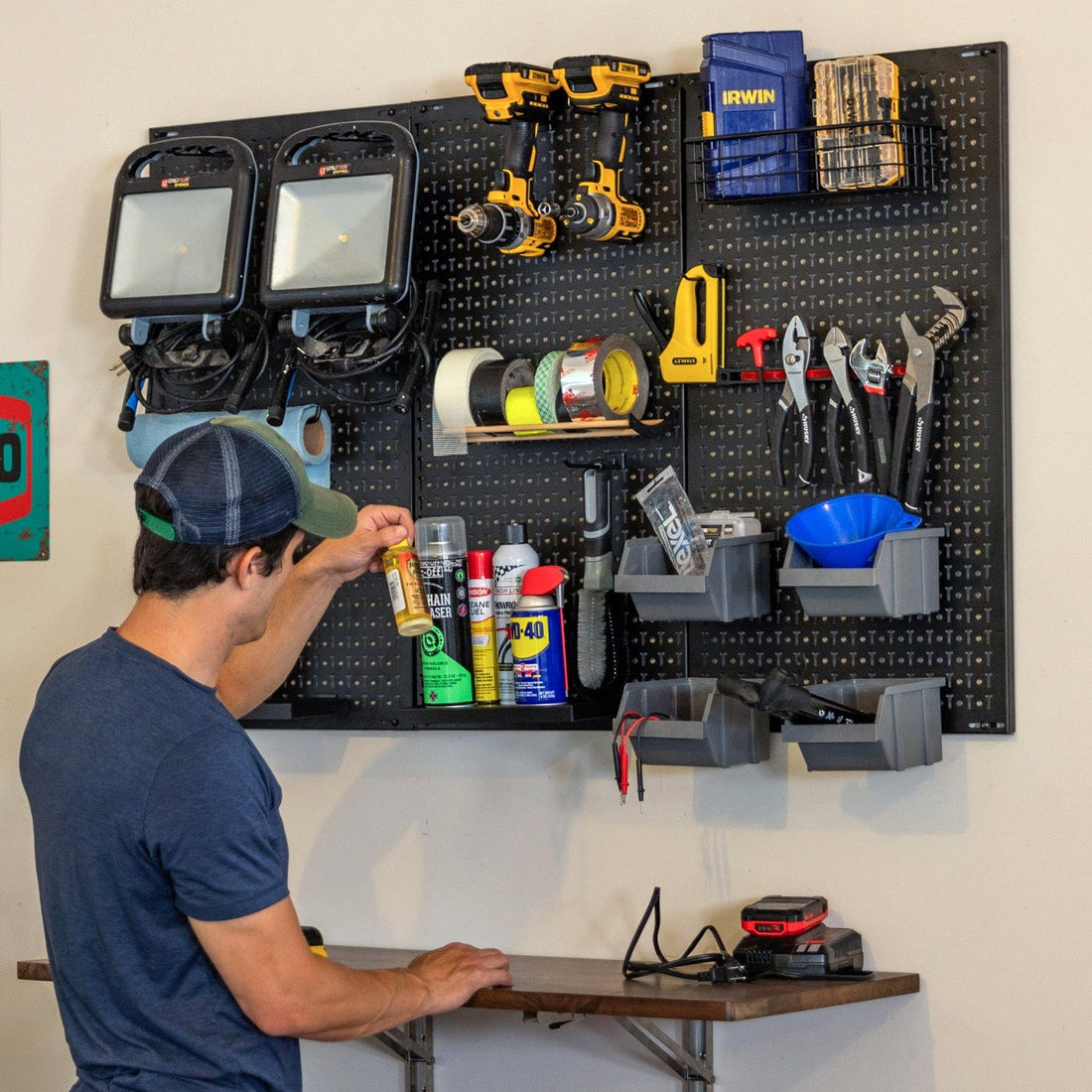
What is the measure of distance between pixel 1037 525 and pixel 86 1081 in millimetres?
1562

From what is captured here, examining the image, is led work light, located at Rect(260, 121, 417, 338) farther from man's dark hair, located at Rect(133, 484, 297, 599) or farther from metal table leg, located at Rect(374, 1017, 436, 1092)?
metal table leg, located at Rect(374, 1017, 436, 1092)

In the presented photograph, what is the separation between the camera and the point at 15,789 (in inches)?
117

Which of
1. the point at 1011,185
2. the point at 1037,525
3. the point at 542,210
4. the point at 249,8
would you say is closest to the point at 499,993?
the point at 1037,525

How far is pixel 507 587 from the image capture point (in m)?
2.53

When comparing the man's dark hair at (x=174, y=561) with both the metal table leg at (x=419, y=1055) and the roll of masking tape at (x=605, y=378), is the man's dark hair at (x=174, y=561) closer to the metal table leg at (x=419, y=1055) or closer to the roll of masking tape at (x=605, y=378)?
the roll of masking tape at (x=605, y=378)

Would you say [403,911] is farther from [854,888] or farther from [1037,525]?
[1037,525]

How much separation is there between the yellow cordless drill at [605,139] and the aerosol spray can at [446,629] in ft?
1.93

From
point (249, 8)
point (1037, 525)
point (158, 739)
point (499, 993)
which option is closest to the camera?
point (158, 739)

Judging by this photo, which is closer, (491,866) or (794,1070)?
(794,1070)

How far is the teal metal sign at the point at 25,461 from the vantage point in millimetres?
2971

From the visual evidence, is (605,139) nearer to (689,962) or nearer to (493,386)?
(493,386)

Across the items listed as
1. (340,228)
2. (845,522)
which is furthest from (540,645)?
(340,228)

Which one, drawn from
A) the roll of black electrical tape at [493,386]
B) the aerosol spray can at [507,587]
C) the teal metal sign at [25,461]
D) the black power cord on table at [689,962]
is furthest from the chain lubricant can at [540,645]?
the teal metal sign at [25,461]

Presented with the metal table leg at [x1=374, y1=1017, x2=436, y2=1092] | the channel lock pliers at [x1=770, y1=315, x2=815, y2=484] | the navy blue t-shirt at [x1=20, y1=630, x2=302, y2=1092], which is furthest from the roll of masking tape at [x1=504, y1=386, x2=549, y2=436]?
the metal table leg at [x1=374, y1=1017, x2=436, y2=1092]
